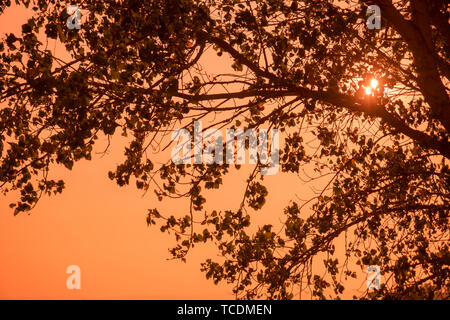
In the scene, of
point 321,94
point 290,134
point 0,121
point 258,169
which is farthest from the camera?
point 290,134

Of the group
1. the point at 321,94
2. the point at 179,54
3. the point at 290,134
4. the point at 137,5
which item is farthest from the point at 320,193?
the point at 137,5

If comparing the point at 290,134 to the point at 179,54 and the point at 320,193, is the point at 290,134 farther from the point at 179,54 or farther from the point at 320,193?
the point at 179,54

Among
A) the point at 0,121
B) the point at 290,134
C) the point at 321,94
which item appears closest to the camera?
the point at 0,121

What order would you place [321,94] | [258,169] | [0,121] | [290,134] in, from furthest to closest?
[290,134] < [258,169] < [321,94] < [0,121]

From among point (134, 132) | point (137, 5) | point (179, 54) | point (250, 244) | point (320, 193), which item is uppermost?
point (137, 5)

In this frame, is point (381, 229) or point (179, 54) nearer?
point (179, 54)

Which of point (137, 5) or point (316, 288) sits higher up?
point (137, 5)

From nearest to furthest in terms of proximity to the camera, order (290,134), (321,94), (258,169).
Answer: (321,94) < (258,169) < (290,134)

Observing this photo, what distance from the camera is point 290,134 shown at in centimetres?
1203

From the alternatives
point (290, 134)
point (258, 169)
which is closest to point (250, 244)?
point (258, 169)

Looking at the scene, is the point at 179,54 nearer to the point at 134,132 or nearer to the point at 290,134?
the point at 134,132

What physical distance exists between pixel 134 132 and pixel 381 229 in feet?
18.7
